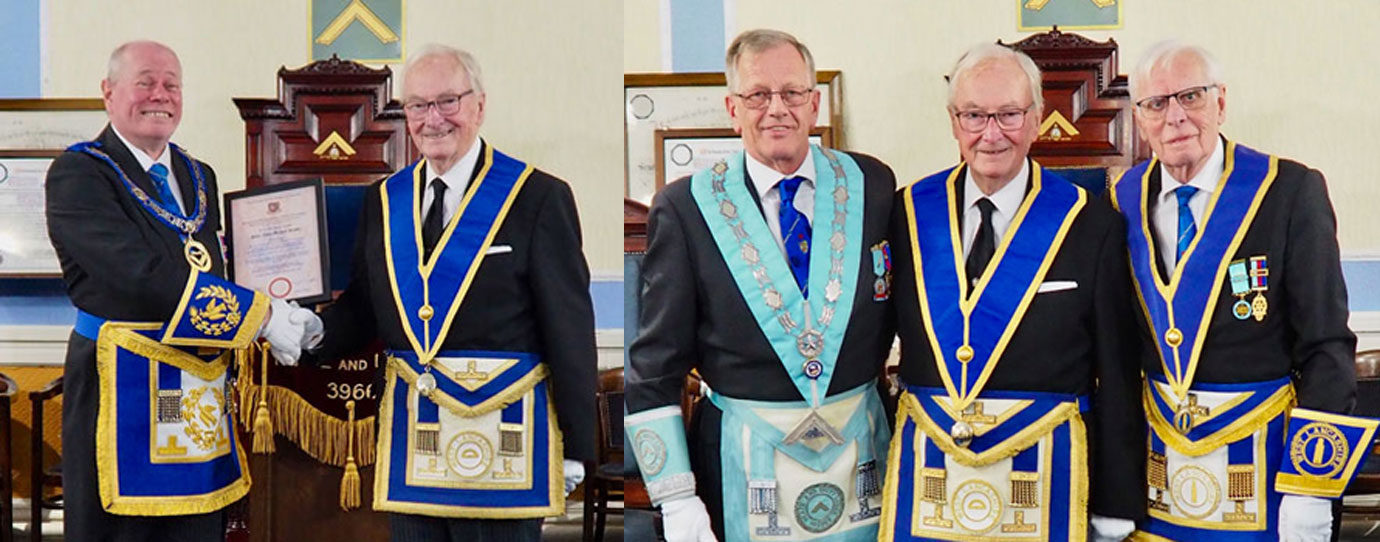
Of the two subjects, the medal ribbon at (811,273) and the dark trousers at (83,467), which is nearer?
the medal ribbon at (811,273)

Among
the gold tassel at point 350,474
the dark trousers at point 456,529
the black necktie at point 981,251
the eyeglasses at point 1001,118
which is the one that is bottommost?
the dark trousers at point 456,529

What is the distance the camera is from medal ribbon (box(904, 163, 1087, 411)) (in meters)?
2.11

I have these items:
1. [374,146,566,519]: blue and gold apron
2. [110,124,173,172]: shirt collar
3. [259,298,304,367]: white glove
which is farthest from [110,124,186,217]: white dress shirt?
[374,146,566,519]: blue and gold apron

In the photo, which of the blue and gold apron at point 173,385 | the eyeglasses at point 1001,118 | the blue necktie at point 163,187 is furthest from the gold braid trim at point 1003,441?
the blue necktie at point 163,187

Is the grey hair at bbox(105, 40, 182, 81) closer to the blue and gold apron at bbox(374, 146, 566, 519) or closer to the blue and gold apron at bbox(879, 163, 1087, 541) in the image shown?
the blue and gold apron at bbox(374, 146, 566, 519)

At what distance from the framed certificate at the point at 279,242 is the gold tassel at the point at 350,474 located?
256mm

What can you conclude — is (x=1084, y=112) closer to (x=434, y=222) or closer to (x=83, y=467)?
(x=434, y=222)

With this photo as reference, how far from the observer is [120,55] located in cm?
238

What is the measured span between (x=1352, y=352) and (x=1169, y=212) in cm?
37

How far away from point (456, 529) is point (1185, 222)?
1423 mm

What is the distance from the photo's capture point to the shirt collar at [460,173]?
7.77ft

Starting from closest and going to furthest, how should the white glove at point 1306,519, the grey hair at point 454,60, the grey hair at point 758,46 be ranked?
the white glove at point 1306,519 → the grey hair at point 758,46 → the grey hair at point 454,60

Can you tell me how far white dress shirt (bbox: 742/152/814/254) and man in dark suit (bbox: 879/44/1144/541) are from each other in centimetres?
20

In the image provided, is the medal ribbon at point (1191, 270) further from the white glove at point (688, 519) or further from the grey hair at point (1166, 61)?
the white glove at point (688, 519)
